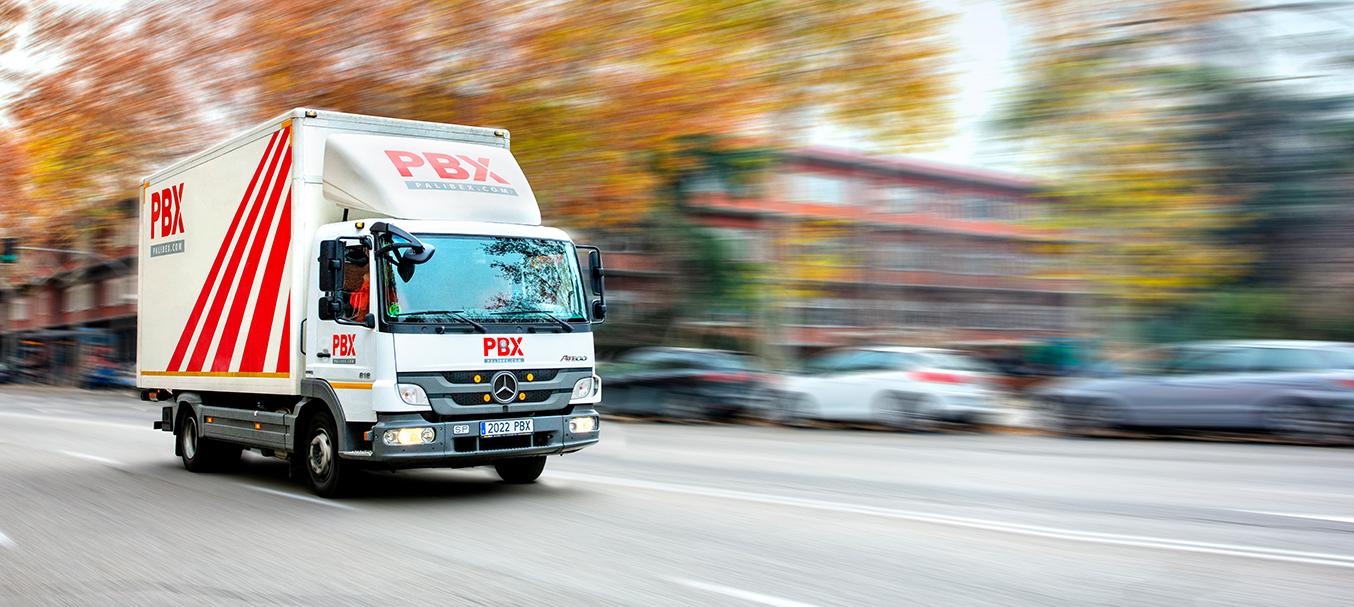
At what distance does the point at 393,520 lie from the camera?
7648 mm

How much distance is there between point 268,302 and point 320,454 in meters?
1.40

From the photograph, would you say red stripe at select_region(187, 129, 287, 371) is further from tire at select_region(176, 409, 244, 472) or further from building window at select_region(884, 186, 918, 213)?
building window at select_region(884, 186, 918, 213)

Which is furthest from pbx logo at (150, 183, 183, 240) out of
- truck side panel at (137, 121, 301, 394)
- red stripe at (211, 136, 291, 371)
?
red stripe at (211, 136, 291, 371)

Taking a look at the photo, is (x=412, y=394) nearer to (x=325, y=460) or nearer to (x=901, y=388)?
(x=325, y=460)

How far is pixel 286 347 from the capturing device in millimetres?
8750


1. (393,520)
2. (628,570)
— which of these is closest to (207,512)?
(393,520)

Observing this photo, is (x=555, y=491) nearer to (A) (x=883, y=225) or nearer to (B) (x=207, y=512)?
(B) (x=207, y=512)

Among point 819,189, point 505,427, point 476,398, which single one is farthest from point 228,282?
point 819,189

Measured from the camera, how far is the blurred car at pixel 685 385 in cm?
1914

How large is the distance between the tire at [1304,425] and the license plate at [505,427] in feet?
33.5

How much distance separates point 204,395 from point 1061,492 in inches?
333

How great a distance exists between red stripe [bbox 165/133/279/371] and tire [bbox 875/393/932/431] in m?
10.2

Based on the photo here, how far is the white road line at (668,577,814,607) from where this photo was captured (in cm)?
496

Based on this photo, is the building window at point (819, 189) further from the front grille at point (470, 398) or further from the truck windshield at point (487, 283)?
the front grille at point (470, 398)
